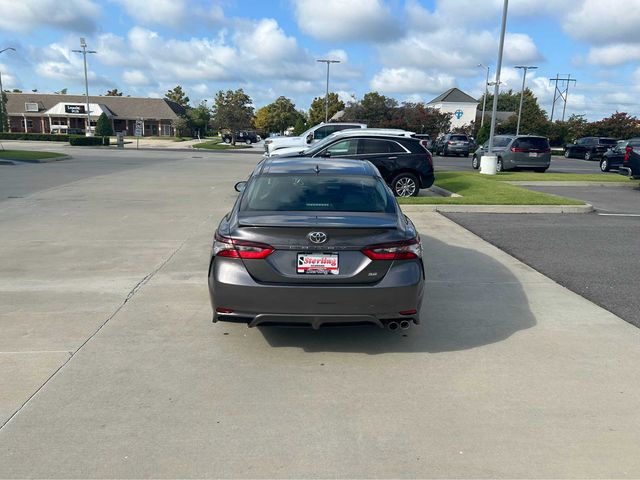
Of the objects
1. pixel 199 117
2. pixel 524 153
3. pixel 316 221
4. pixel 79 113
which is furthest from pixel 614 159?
pixel 79 113

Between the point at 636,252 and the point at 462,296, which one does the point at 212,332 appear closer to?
the point at 462,296

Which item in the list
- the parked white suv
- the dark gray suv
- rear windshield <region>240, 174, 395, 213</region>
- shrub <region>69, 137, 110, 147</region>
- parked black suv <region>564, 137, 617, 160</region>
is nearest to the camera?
rear windshield <region>240, 174, 395, 213</region>

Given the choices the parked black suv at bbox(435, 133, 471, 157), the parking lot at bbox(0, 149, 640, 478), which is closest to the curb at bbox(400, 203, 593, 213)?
the parking lot at bbox(0, 149, 640, 478)

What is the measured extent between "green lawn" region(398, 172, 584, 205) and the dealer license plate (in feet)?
26.2

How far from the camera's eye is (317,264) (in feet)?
13.8

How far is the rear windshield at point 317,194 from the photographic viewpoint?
16.0 feet

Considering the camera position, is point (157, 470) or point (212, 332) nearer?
point (157, 470)

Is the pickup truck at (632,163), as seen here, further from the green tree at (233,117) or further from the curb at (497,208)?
the green tree at (233,117)

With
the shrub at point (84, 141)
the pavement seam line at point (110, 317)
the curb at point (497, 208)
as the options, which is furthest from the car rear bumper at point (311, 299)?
the shrub at point (84, 141)

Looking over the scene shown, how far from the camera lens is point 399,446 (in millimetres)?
3268

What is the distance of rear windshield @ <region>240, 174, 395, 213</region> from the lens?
4.86 meters

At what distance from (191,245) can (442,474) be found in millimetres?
6269

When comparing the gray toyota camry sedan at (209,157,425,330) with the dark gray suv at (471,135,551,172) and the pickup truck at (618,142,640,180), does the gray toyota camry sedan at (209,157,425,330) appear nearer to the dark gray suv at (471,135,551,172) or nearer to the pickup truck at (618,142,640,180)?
the pickup truck at (618,142,640,180)

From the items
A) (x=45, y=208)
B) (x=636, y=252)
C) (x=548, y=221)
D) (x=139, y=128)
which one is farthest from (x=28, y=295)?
(x=139, y=128)
